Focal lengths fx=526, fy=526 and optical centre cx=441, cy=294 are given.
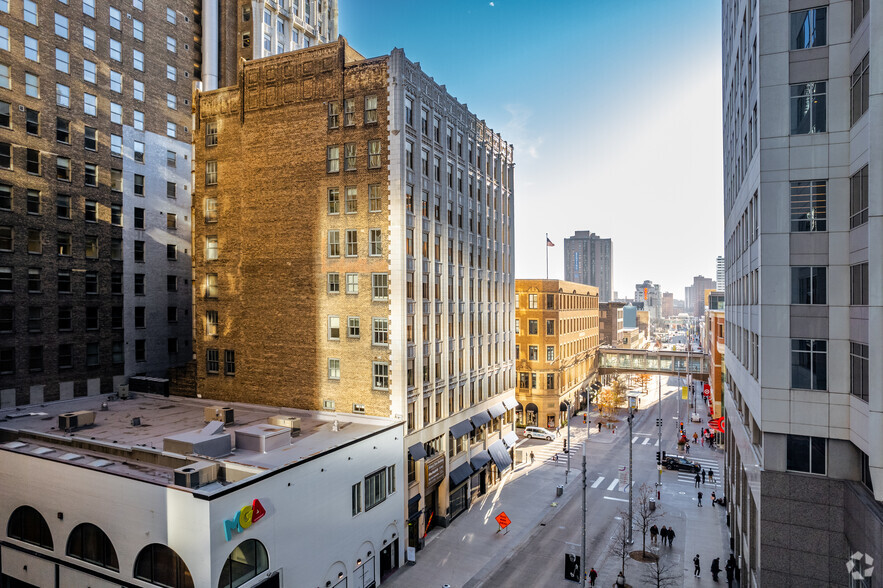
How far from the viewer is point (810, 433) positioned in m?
20.8

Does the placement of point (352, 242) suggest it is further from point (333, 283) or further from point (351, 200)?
point (333, 283)

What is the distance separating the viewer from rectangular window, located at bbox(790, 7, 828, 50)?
20.9m

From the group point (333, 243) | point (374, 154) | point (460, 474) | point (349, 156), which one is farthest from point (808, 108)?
point (460, 474)

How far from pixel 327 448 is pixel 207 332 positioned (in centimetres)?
1813

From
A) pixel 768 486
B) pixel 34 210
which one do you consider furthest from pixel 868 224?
pixel 34 210

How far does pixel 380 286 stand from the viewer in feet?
115

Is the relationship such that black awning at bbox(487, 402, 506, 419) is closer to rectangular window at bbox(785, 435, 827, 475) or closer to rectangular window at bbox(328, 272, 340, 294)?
rectangular window at bbox(328, 272, 340, 294)

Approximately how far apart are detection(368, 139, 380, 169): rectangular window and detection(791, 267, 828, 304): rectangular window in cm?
2460

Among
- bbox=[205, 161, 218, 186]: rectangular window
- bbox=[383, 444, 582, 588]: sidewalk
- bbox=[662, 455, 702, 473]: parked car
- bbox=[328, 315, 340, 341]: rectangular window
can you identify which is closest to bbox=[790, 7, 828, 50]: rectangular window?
bbox=[328, 315, 340, 341]: rectangular window

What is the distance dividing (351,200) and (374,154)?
3460 millimetres

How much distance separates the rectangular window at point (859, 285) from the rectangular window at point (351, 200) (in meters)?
27.0

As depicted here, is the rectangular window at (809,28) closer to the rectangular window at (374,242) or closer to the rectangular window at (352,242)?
the rectangular window at (374,242)

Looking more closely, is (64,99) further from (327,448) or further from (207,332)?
(327,448)

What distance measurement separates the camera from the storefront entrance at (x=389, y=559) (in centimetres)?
3121
